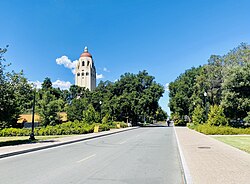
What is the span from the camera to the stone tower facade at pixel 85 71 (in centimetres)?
12356

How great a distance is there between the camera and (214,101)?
Result: 5294 cm

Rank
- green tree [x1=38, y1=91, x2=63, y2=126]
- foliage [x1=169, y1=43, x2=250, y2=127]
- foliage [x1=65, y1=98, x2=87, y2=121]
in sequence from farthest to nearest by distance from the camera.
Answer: foliage [x1=65, y1=98, x2=87, y2=121] → green tree [x1=38, y1=91, x2=63, y2=126] → foliage [x1=169, y1=43, x2=250, y2=127]

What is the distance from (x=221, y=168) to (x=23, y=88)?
15513 millimetres

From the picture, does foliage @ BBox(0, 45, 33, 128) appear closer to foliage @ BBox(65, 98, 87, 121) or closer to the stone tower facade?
foliage @ BBox(65, 98, 87, 121)

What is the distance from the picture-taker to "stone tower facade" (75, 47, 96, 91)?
12356 centimetres

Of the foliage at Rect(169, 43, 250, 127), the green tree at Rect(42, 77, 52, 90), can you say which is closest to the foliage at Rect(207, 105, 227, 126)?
the foliage at Rect(169, 43, 250, 127)

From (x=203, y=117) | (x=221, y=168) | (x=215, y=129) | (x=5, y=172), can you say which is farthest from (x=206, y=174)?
(x=203, y=117)

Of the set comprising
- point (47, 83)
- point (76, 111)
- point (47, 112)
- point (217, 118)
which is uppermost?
point (47, 83)

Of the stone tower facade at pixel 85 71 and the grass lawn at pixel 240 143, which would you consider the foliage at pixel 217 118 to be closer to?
the grass lawn at pixel 240 143

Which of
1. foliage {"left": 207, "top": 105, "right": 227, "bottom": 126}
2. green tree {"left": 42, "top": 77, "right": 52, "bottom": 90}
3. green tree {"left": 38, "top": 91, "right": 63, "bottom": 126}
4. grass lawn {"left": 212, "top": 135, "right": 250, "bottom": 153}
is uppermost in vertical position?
green tree {"left": 42, "top": 77, "right": 52, "bottom": 90}

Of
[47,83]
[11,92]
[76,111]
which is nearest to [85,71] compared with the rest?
[47,83]

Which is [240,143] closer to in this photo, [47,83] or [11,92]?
[11,92]

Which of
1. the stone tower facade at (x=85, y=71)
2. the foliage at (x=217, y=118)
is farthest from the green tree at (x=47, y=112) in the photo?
the stone tower facade at (x=85, y=71)

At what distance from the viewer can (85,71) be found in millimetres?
123500
